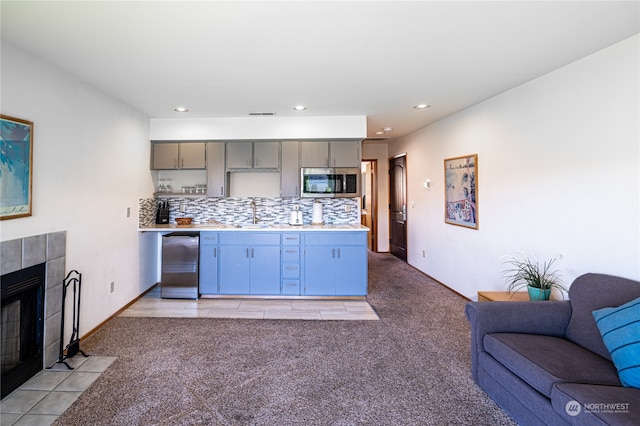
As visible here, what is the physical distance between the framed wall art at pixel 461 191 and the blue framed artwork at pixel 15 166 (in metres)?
4.41

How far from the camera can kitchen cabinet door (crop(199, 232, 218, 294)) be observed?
157 inches

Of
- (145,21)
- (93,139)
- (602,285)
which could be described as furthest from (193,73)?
(602,285)

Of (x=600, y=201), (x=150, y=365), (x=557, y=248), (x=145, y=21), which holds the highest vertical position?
(x=145, y=21)

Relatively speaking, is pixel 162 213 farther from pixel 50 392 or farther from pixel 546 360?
pixel 546 360

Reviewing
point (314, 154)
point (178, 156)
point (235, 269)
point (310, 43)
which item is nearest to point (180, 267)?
point (235, 269)

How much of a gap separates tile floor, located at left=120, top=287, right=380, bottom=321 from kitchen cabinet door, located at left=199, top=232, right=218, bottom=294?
0.73 ft

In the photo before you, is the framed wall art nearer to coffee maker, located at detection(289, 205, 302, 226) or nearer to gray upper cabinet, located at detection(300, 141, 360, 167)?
gray upper cabinet, located at detection(300, 141, 360, 167)

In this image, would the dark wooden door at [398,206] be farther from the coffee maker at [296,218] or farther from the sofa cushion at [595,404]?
the sofa cushion at [595,404]

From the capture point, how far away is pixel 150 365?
244 centimetres

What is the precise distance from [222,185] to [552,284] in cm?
401

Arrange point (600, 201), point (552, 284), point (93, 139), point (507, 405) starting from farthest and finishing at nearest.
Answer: point (93, 139) → point (552, 284) → point (600, 201) → point (507, 405)

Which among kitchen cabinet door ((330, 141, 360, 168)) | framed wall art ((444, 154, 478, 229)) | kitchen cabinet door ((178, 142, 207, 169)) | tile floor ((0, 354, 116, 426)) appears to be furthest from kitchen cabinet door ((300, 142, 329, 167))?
tile floor ((0, 354, 116, 426))

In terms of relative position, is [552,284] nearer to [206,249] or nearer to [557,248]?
[557,248]

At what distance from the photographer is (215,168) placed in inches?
170
